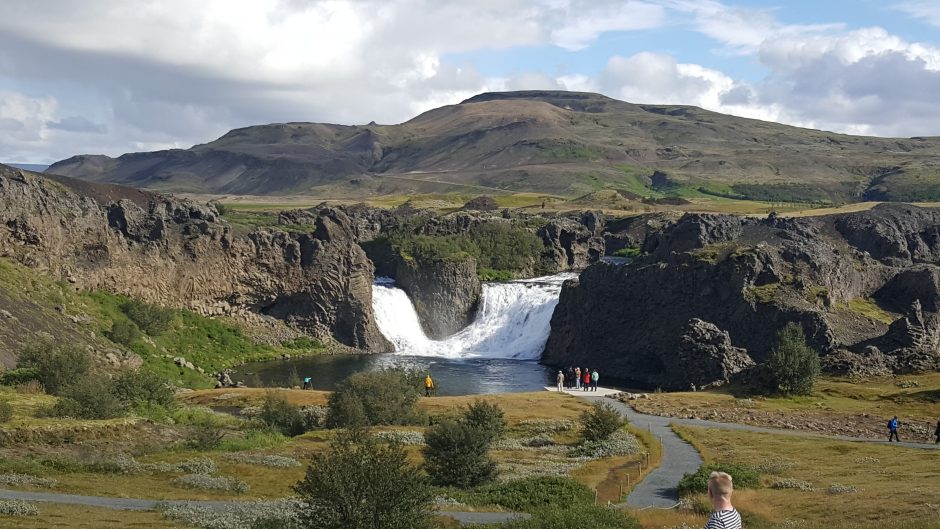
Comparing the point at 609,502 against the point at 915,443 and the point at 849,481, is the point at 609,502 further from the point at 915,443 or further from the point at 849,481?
the point at 915,443

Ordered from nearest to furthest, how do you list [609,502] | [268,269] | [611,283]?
[609,502] → [611,283] → [268,269]

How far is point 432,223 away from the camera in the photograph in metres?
140

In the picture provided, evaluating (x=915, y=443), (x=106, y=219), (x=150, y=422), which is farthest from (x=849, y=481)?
(x=106, y=219)

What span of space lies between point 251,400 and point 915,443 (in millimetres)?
39687

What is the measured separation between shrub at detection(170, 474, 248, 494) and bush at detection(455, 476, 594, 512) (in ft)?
25.6

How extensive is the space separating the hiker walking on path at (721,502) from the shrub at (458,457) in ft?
77.0

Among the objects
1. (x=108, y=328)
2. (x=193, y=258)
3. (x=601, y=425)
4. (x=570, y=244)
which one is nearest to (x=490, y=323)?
(x=193, y=258)

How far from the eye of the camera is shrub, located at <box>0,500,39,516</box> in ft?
82.7

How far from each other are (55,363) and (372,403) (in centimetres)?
1812

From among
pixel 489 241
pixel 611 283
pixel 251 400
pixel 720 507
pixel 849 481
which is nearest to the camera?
pixel 720 507

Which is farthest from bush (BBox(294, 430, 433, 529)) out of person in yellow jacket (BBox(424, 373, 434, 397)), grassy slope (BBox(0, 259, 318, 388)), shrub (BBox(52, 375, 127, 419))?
grassy slope (BBox(0, 259, 318, 388))

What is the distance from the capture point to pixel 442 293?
110875 mm

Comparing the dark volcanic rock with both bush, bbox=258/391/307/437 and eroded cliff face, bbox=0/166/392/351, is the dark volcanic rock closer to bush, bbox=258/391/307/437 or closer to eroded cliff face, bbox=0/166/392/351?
bush, bbox=258/391/307/437

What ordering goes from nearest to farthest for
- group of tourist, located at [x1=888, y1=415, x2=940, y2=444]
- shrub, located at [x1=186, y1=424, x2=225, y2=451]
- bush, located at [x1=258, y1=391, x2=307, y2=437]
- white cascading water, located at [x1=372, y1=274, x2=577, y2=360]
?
shrub, located at [x1=186, y1=424, x2=225, y2=451]
group of tourist, located at [x1=888, y1=415, x2=940, y2=444]
bush, located at [x1=258, y1=391, x2=307, y2=437]
white cascading water, located at [x1=372, y1=274, x2=577, y2=360]
